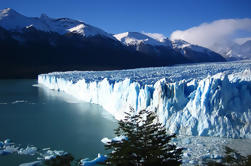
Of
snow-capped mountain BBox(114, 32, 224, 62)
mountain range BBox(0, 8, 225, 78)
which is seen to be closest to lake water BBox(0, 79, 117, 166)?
mountain range BBox(0, 8, 225, 78)

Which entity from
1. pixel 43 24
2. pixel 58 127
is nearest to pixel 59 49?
pixel 43 24

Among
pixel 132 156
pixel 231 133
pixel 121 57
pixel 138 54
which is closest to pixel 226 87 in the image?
pixel 231 133

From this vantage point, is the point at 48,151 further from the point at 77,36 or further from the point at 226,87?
the point at 77,36

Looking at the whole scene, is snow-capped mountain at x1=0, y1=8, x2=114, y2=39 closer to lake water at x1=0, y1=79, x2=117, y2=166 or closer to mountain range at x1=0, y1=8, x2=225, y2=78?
mountain range at x1=0, y1=8, x2=225, y2=78

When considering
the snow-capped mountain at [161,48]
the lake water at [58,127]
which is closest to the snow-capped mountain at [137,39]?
the snow-capped mountain at [161,48]

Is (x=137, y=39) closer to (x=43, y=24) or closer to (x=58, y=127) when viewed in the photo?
(x=43, y=24)
